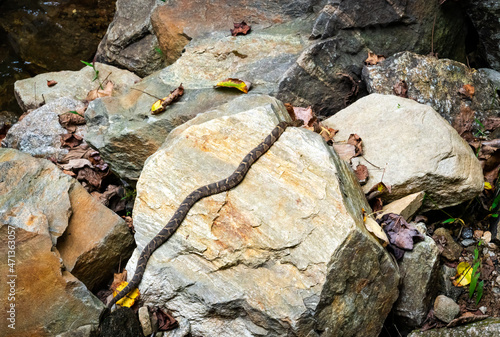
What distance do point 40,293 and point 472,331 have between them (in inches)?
173

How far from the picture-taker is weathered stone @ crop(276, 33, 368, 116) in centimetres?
690

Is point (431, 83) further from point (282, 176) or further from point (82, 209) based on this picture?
point (82, 209)

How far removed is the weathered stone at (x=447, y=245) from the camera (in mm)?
5582

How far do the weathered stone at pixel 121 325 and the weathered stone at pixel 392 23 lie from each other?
16.6 ft

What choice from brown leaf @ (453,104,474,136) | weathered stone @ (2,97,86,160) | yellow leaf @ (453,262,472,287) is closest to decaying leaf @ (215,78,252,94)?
weathered stone @ (2,97,86,160)

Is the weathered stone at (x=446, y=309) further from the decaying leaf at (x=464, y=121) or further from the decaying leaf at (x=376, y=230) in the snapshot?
the decaying leaf at (x=464, y=121)

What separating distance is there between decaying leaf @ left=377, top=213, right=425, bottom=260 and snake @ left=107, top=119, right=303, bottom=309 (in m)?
1.58

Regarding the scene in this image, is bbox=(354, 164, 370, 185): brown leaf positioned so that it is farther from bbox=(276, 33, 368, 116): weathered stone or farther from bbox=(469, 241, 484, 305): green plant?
bbox=(276, 33, 368, 116): weathered stone

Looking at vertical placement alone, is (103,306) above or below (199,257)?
below

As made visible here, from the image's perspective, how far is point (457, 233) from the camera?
5.93m

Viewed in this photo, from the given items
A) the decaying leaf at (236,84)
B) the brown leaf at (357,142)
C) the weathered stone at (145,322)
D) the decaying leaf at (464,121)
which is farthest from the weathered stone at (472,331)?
the decaying leaf at (236,84)

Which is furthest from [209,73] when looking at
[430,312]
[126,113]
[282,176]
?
[430,312]

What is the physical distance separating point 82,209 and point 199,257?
65.6 inches

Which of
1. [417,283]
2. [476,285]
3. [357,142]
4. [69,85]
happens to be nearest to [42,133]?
[69,85]
